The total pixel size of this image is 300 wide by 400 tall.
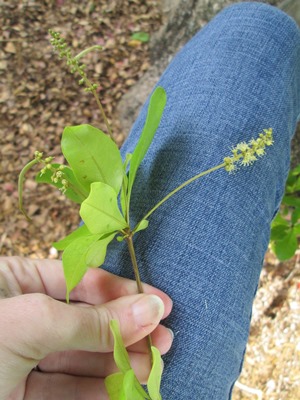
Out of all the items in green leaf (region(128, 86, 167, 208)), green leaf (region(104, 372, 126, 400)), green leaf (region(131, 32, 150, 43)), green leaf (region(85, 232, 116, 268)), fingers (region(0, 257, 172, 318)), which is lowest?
fingers (region(0, 257, 172, 318))

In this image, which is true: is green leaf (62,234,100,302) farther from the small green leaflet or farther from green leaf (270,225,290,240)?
green leaf (270,225,290,240)

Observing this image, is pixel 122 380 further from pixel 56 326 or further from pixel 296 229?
pixel 296 229

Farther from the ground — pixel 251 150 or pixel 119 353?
pixel 251 150

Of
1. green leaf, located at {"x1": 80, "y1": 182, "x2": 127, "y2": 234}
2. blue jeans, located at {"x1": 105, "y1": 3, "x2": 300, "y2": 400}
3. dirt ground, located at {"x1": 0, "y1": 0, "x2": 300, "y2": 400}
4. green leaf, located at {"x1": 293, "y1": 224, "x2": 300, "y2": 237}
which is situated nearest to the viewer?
green leaf, located at {"x1": 80, "y1": 182, "x2": 127, "y2": 234}

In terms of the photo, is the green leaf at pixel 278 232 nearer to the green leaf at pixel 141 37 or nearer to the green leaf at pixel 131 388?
the green leaf at pixel 131 388

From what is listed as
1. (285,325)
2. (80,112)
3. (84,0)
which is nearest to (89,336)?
(285,325)

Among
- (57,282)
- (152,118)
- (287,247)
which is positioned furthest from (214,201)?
(287,247)

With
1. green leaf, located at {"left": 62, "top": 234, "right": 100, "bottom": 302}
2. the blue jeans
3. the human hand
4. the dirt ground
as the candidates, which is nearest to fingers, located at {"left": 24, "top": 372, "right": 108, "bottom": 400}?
the human hand
